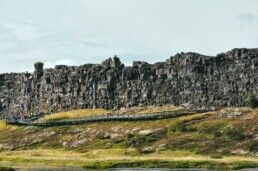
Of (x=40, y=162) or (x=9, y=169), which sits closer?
(x=9, y=169)

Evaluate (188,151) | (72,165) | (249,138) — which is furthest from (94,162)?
(249,138)

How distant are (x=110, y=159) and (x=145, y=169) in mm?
20289

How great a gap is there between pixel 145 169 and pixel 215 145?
54.2m

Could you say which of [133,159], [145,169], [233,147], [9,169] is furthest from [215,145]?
[9,169]

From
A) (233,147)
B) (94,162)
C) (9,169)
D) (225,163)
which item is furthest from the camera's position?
(233,147)

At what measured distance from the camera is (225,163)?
482 ft

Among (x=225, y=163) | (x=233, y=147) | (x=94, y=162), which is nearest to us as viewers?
(x=225, y=163)

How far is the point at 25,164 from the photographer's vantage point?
170 m

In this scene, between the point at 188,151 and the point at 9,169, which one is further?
the point at 188,151

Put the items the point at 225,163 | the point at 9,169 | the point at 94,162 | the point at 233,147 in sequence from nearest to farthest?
the point at 9,169 < the point at 225,163 < the point at 94,162 < the point at 233,147

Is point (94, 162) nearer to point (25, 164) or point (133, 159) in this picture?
point (133, 159)

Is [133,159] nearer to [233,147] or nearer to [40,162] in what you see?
[40,162]

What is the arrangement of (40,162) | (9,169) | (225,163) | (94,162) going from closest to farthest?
(9,169) → (225,163) → (94,162) → (40,162)

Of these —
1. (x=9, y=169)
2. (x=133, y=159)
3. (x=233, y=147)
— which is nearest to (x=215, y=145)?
(x=233, y=147)
